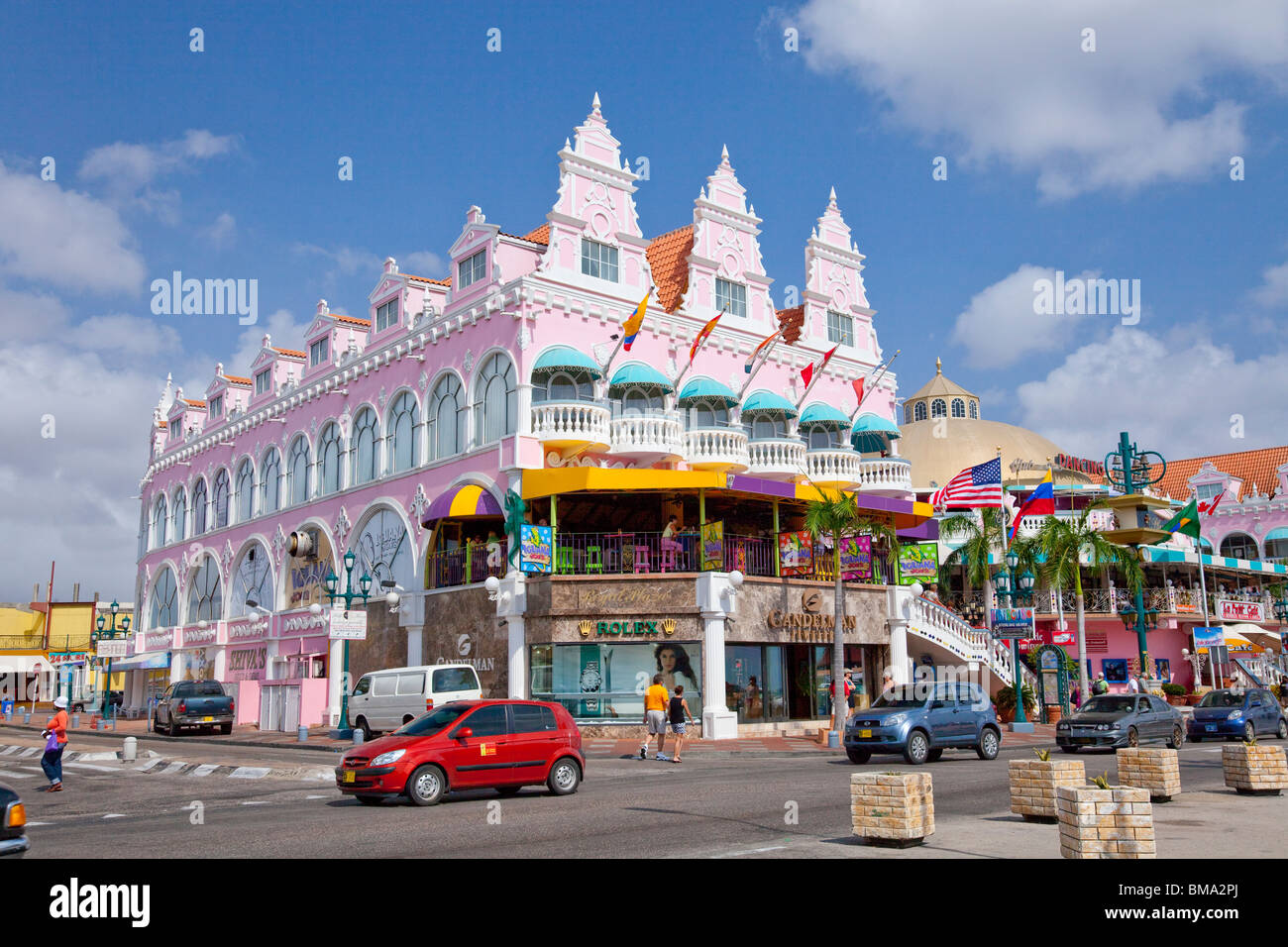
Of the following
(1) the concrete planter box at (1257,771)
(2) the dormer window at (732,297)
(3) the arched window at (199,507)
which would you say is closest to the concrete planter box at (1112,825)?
(1) the concrete planter box at (1257,771)

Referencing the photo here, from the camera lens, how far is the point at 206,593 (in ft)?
174

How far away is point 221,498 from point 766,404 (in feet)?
96.1

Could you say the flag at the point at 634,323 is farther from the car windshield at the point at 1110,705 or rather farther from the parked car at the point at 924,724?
the car windshield at the point at 1110,705

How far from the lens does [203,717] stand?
3647cm

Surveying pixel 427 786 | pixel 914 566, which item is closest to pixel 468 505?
pixel 914 566

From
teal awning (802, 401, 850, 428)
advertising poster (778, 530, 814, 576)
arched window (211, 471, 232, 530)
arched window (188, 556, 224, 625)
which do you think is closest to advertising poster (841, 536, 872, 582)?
advertising poster (778, 530, 814, 576)

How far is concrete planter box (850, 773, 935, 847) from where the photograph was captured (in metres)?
10.6

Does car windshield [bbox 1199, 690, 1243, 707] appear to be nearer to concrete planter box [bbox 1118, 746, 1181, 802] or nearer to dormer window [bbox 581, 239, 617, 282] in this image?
concrete planter box [bbox 1118, 746, 1181, 802]

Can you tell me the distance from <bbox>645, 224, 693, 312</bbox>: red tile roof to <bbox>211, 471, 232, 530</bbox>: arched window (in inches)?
956

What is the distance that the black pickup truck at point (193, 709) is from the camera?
36.4 meters

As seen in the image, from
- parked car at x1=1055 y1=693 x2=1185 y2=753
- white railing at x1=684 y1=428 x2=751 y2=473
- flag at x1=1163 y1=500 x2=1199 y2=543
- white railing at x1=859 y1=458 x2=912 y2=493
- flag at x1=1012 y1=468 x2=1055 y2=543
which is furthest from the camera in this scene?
flag at x1=1163 y1=500 x2=1199 y2=543

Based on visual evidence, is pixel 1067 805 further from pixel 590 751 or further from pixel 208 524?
pixel 208 524
